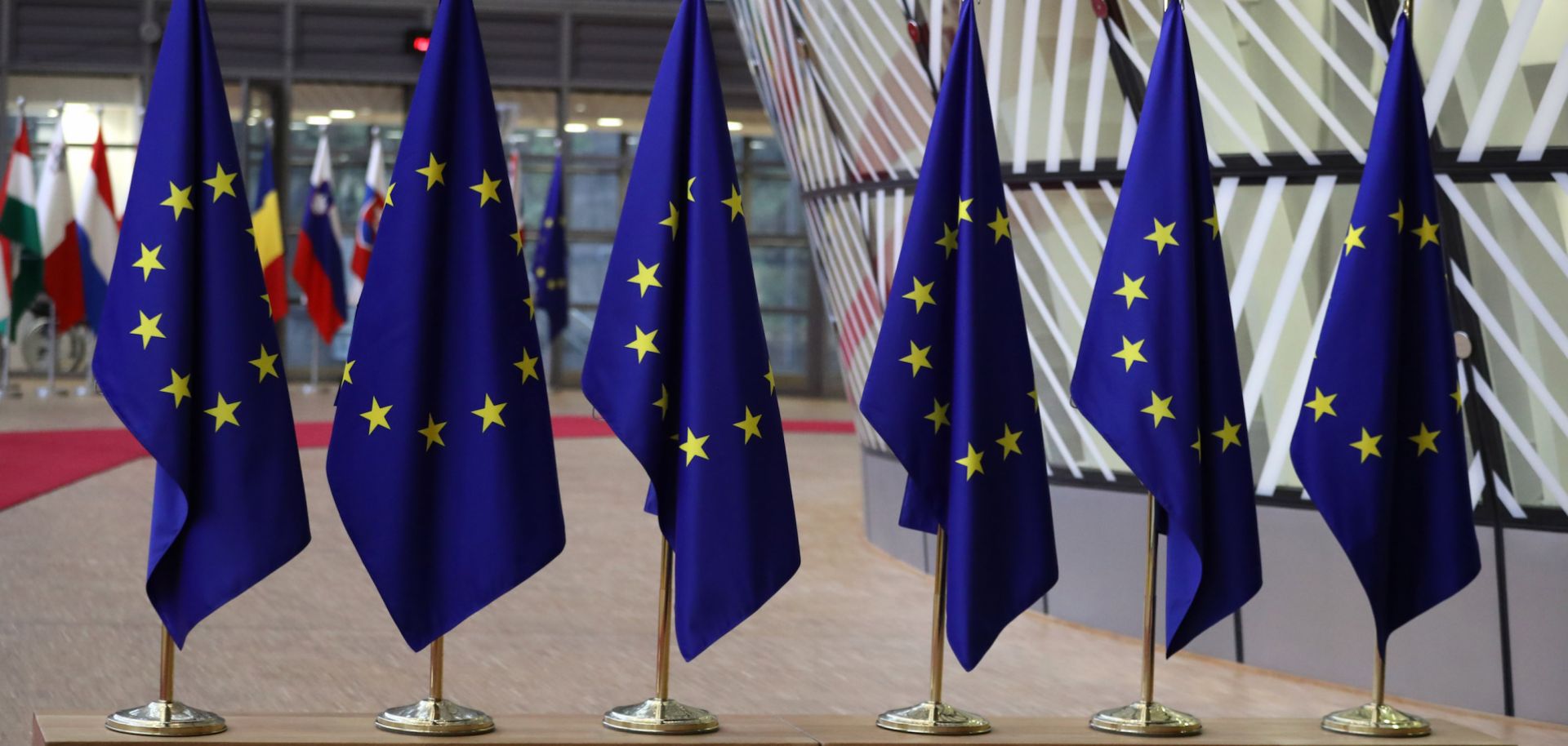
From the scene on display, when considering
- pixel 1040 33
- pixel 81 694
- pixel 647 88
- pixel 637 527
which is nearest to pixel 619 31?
pixel 647 88

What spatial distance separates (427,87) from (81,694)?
9.22ft

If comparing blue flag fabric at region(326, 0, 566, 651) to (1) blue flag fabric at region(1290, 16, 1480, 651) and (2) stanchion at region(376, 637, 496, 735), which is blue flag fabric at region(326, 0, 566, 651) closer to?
(2) stanchion at region(376, 637, 496, 735)

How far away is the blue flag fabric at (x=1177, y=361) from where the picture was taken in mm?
4508

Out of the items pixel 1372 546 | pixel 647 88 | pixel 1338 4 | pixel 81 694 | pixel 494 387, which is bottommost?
pixel 81 694

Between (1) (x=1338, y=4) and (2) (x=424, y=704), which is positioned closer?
(2) (x=424, y=704)

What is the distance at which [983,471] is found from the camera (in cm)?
448

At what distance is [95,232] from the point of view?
695 inches

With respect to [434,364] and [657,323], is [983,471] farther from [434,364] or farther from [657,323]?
[434,364]

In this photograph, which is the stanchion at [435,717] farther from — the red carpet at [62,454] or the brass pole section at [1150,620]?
the red carpet at [62,454]

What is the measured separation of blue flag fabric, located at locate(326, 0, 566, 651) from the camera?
161 inches

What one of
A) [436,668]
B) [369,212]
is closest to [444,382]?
[436,668]

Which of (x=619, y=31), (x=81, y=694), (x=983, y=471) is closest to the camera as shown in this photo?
(x=983, y=471)

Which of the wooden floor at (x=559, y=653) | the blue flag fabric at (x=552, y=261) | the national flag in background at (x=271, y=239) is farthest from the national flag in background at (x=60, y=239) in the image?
the wooden floor at (x=559, y=653)

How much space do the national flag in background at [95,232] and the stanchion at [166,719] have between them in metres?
14.6
